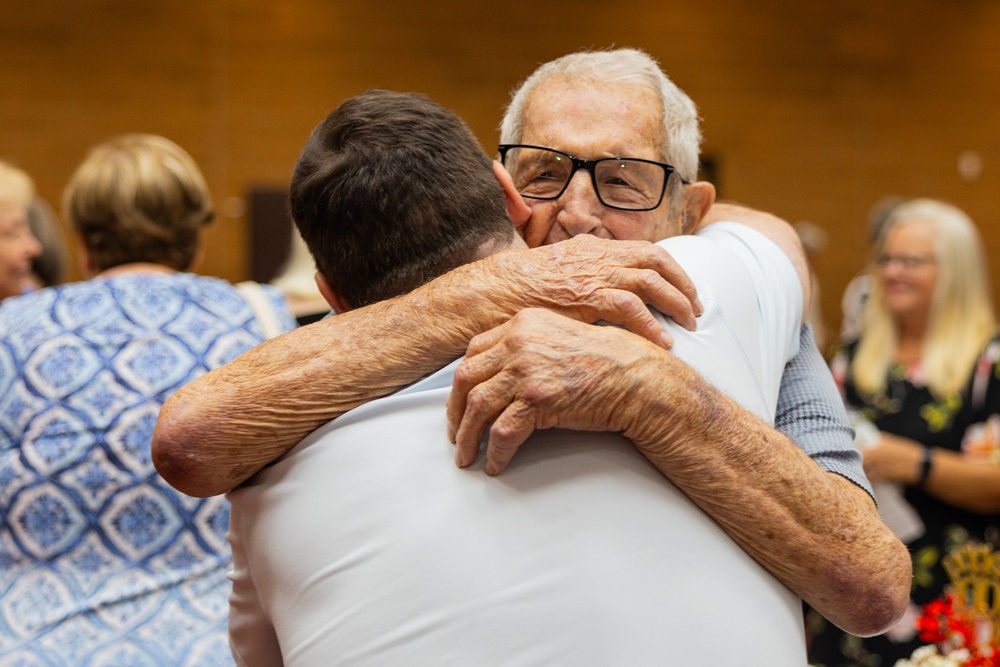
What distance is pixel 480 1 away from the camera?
809 cm

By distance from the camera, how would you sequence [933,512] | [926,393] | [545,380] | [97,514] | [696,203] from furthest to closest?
[926,393]
[933,512]
[97,514]
[696,203]
[545,380]

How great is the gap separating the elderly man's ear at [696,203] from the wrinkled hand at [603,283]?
0.58 meters

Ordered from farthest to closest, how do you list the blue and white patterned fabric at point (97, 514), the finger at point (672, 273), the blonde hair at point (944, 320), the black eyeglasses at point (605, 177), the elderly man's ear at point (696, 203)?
the blonde hair at point (944, 320), the blue and white patterned fabric at point (97, 514), the elderly man's ear at point (696, 203), the black eyeglasses at point (605, 177), the finger at point (672, 273)

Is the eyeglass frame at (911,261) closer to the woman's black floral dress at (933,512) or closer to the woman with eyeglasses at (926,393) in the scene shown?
the woman with eyeglasses at (926,393)

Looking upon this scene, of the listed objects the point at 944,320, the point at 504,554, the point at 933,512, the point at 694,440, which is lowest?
the point at 933,512

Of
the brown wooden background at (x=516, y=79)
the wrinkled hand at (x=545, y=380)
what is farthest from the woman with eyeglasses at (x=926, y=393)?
the brown wooden background at (x=516, y=79)

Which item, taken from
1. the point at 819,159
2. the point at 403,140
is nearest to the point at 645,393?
the point at 403,140

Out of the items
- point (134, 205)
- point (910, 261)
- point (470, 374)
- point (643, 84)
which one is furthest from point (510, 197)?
point (910, 261)

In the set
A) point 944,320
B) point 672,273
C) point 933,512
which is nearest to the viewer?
point 672,273

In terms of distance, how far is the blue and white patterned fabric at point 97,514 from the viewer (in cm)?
195

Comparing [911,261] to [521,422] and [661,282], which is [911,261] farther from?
[521,422]

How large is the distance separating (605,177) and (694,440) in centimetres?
64

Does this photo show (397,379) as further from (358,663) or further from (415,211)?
(358,663)

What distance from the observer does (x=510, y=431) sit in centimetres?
108
